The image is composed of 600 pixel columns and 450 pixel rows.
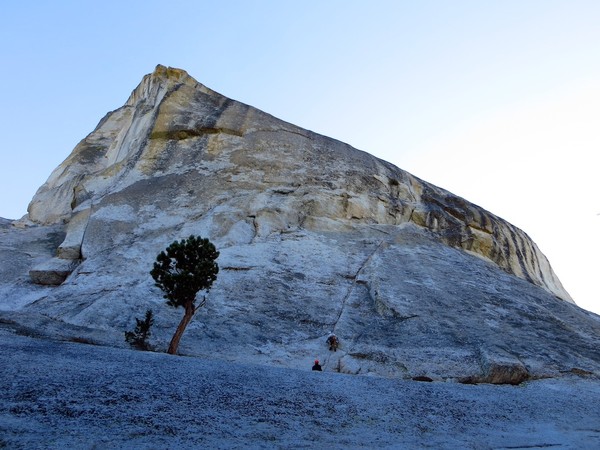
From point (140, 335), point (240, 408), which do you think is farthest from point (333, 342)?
point (240, 408)

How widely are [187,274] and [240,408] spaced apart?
7752mm

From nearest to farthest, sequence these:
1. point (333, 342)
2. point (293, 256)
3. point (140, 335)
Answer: point (140, 335), point (333, 342), point (293, 256)

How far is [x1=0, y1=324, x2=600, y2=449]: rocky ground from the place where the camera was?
27.4 feet

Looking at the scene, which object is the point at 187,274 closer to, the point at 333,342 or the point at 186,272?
the point at 186,272

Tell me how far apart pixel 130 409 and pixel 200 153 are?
22490mm

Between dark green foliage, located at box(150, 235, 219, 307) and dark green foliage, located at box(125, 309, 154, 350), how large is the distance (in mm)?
910

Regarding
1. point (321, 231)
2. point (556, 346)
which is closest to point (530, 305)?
point (556, 346)

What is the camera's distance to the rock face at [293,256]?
1839 centimetres

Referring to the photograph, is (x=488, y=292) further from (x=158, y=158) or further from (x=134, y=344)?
(x=158, y=158)

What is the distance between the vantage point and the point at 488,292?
2408 centimetres

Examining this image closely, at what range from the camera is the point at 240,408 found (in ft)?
32.9

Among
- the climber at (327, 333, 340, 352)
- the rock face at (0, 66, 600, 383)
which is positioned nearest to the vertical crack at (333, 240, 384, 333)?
the rock face at (0, 66, 600, 383)

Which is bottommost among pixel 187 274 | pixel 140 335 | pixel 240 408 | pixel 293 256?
pixel 240 408

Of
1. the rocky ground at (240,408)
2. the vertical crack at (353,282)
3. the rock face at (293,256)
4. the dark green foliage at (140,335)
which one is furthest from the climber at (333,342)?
the dark green foliage at (140,335)
